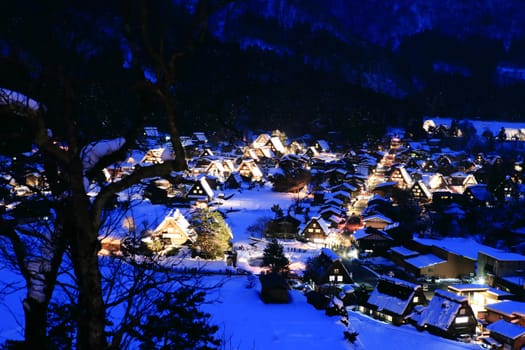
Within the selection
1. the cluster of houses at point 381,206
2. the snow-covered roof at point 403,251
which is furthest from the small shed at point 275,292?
the snow-covered roof at point 403,251

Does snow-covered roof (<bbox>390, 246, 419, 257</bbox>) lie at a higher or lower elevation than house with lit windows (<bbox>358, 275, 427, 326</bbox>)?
higher

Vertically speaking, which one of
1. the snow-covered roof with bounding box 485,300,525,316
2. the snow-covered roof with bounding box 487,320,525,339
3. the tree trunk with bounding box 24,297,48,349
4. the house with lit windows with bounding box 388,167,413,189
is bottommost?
the snow-covered roof with bounding box 487,320,525,339

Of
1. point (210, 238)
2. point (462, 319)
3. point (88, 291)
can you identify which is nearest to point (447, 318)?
point (462, 319)

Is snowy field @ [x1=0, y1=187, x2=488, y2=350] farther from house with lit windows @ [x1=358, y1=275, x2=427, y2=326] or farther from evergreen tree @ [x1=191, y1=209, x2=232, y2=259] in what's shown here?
evergreen tree @ [x1=191, y1=209, x2=232, y2=259]

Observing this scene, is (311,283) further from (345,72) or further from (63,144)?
(345,72)

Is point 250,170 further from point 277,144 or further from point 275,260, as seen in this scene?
point 275,260

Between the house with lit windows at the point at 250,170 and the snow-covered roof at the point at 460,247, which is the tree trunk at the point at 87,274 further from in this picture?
the house with lit windows at the point at 250,170

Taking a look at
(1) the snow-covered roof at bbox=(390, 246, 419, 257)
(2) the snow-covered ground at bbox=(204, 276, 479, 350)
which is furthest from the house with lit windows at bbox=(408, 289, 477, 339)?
(1) the snow-covered roof at bbox=(390, 246, 419, 257)
